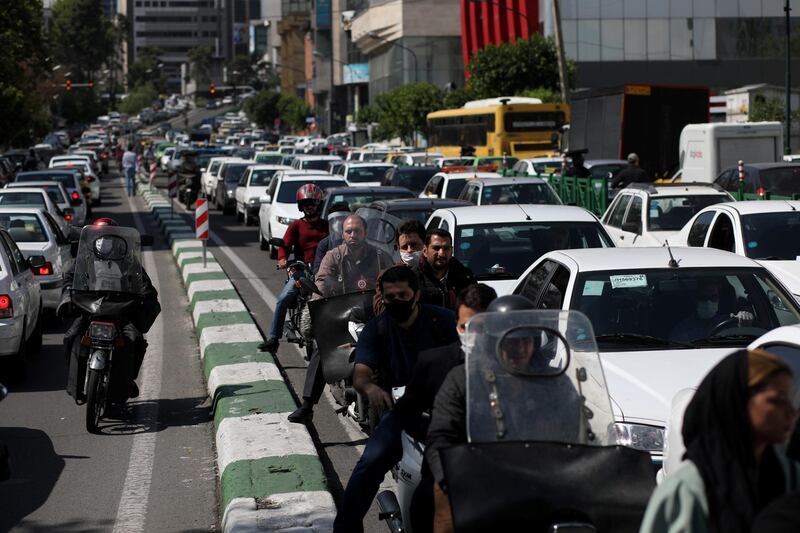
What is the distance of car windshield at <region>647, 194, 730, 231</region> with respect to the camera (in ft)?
58.2

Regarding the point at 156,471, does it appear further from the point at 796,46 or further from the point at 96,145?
the point at 96,145

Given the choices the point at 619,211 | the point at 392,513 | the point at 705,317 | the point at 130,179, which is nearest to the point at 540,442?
the point at 392,513

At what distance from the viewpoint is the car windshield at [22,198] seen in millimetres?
24300

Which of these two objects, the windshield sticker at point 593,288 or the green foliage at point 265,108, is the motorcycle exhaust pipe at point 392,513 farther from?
the green foliage at point 265,108

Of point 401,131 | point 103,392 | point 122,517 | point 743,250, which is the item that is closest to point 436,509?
point 122,517

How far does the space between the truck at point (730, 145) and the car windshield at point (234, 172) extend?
15.9 meters

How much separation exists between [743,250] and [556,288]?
5372mm

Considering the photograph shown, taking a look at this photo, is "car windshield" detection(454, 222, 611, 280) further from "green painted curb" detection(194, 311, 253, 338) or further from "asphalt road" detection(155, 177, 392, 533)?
"green painted curb" detection(194, 311, 253, 338)

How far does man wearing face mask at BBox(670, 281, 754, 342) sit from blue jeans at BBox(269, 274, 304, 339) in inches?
216

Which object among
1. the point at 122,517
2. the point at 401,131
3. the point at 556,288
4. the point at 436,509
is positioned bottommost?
the point at 122,517

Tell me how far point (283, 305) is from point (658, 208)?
6.85 meters

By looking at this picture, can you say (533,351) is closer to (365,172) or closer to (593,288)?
(593,288)

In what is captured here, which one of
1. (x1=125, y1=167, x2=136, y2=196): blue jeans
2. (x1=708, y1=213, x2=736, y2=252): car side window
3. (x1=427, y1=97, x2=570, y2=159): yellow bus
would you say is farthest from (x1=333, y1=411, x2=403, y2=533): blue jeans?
(x1=125, y1=167, x2=136, y2=196): blue jeans

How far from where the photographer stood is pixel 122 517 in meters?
7.63
